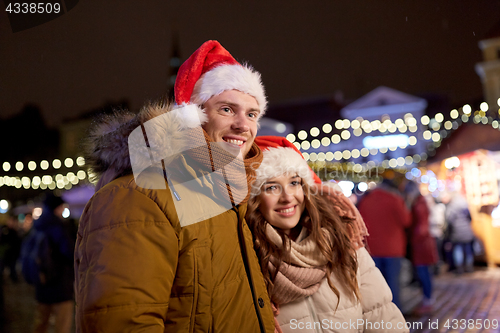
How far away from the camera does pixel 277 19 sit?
4340mm

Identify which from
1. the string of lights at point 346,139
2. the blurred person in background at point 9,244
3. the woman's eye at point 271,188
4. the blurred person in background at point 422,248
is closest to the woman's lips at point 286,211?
the woman's eye at point 271,188

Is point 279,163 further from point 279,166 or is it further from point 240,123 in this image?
point 240,123

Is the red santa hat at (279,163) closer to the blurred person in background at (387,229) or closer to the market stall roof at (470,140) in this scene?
the blurred person in background at (387,229)

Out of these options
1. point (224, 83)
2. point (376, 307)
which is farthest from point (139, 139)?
point (376, 307)

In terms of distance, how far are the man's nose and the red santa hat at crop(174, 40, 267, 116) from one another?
6.6 inches

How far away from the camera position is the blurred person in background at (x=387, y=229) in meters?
4.43

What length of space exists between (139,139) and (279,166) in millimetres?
856

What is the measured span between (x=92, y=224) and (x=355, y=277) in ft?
4.38

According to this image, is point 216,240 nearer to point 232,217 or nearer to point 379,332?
point 232,217

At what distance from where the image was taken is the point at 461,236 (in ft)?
24.3

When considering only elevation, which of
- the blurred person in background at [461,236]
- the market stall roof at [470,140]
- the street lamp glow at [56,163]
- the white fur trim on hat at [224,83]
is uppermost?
the street lamp glow at [56,163]

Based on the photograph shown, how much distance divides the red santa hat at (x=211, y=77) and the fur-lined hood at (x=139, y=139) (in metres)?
0.44

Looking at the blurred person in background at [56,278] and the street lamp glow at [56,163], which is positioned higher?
the street lamp glow at [56,163]

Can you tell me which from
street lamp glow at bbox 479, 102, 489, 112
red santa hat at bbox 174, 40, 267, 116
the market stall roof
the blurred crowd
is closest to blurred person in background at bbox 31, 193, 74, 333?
red santa hat at bbox 174, 40, 267, 116
